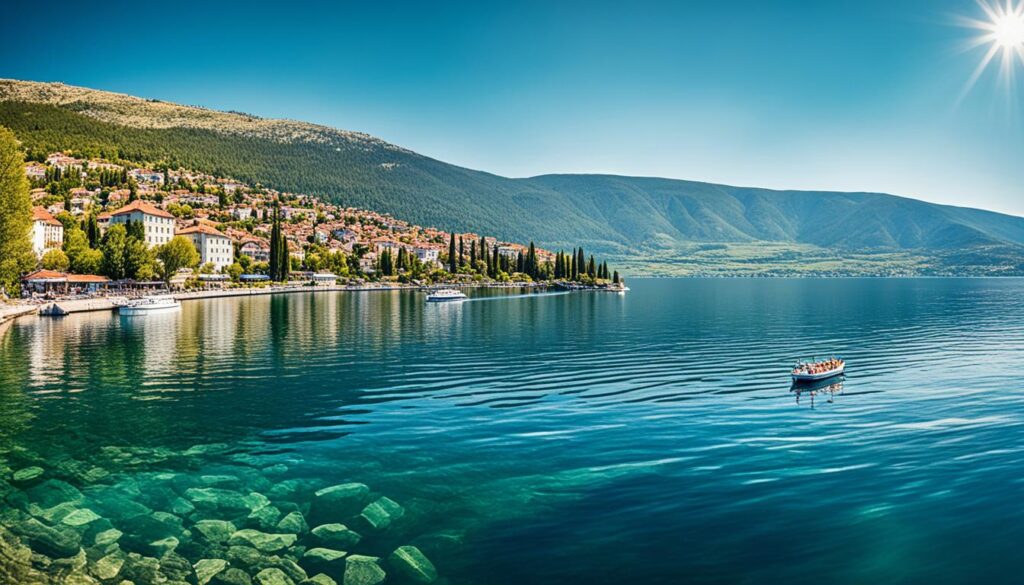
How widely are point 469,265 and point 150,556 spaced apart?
181088mm

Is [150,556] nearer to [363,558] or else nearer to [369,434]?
[363,558]

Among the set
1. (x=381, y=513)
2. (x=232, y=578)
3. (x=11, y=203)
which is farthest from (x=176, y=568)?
(x=11, y=203)

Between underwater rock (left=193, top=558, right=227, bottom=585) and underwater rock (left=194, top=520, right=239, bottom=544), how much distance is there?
1.01 metres

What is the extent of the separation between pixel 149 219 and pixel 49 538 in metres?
170

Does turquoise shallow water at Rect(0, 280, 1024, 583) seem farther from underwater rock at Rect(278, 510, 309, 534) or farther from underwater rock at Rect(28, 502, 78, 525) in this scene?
underwater rock at Rect(278, 510, 309, 534)

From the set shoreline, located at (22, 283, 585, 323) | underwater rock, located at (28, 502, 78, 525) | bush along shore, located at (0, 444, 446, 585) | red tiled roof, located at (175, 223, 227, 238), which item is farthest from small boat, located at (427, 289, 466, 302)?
underwater rock, located at (28, 502, 78, 525)

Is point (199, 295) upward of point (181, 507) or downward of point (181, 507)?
upward

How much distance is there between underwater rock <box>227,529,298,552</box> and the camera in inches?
552

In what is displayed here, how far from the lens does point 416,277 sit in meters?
176

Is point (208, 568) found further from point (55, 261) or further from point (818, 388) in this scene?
point (55, 261)

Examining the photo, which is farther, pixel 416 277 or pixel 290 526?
pixel 416 277

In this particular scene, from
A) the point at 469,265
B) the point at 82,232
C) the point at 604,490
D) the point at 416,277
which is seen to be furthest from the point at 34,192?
the point at 604,490

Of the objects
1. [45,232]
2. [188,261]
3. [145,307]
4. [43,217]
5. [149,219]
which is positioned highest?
[149,219]

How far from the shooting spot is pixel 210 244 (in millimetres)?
163625
